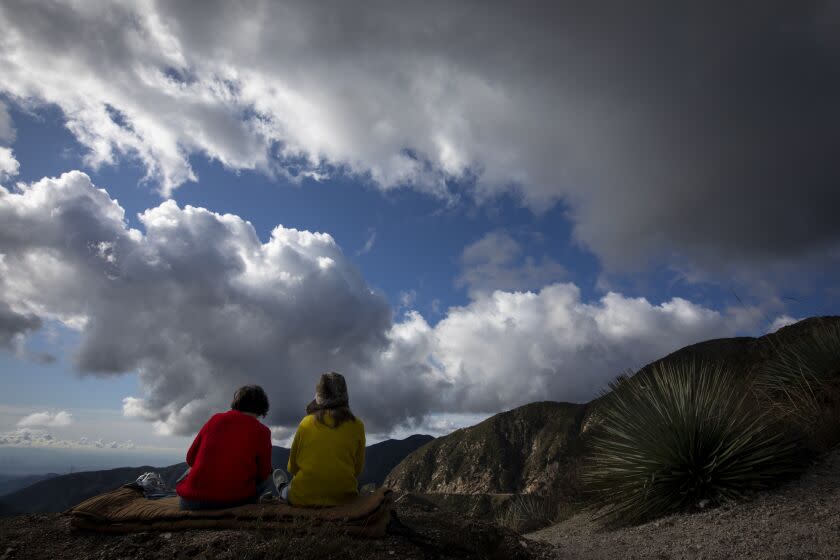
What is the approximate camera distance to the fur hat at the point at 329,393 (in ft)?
15.9

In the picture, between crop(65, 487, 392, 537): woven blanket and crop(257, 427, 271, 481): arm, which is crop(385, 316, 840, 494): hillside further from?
crop(65, 487, 392, 537): woven blanket

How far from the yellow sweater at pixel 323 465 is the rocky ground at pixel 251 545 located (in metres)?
0.53

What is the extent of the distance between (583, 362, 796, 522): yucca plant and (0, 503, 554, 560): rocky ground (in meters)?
2.15

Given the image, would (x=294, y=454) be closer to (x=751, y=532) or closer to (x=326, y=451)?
(x=326, y=451)

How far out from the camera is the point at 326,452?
4.71 metres

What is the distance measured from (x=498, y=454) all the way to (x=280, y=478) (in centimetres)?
8431

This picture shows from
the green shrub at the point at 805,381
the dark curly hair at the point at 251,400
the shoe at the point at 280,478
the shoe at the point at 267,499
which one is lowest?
the shoe at the point at 267,499

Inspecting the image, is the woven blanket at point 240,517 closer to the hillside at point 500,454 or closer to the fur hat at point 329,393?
the fur hat at point 329,393

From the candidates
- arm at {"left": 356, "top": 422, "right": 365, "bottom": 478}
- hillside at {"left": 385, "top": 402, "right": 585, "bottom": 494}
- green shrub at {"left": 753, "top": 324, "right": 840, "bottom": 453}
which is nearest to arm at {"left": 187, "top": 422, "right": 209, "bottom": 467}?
arm at {"left": 356, "top": 422, "right": 365, "bottom": 478}

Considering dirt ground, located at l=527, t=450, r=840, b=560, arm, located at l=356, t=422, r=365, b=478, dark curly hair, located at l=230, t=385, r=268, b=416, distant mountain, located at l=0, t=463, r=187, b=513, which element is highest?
dark curly hair, located at l=230, t=385, r=268, b=416

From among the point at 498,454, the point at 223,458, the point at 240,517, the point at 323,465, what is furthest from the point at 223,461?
the point at 498,454

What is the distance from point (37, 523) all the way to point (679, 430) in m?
7.61

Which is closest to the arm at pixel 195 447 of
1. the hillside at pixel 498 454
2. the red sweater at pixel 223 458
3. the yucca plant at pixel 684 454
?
the red sweater at pixel 223 458

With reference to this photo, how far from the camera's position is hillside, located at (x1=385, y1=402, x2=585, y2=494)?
254 feet
